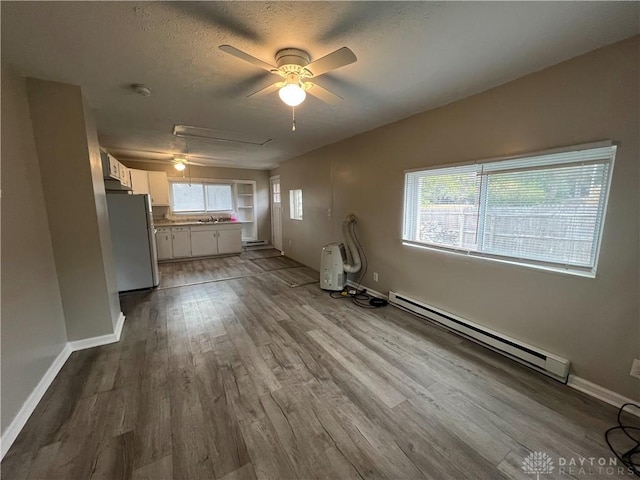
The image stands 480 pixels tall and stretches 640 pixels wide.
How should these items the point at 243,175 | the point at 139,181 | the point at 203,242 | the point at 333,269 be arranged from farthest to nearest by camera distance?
the point at 243,175 → the point at 203,242 → the point at 139,181 → the point at 333,269

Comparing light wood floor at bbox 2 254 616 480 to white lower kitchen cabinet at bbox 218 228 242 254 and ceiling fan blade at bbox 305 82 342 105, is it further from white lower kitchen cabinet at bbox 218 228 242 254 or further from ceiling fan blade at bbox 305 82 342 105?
white lower kitchen cabinet at bbox 218 228 242 254

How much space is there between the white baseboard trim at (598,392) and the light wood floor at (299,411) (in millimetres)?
72

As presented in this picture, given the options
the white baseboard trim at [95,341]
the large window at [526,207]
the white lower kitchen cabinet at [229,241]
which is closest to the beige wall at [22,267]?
the white baseboard trim at [95,341]

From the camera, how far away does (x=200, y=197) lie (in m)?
6.70

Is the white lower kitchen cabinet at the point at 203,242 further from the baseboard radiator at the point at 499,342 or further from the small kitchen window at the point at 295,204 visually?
the baseboard radiator at the point at 499,342

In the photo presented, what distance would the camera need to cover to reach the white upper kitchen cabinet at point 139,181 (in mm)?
5211

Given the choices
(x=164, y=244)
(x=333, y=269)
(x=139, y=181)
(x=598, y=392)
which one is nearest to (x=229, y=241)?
(x=164, y=244)

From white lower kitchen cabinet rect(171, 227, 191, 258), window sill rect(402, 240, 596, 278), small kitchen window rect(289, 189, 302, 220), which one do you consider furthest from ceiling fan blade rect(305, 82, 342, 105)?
white lower kitchen cabinet rect(171, 227, 191, 258)

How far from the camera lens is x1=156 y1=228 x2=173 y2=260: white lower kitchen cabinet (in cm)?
550

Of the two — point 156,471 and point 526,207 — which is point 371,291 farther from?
point 156,471

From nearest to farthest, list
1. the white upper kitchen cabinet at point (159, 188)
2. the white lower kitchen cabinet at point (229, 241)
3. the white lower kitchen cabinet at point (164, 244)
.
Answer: the white lower kitchen cabinet at point (164, 244) → the white upper kitchen cabinet at point (159, 188) → the white lower kitchen cabinet at point (229, 241)

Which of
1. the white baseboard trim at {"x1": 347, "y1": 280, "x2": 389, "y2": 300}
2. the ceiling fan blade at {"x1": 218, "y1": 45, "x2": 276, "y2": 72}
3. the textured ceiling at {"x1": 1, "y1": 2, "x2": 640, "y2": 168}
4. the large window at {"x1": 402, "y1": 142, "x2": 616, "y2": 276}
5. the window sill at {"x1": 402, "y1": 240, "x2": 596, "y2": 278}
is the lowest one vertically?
the white baseboard trim at {"x1": 347, "y1": 280, "x2": 389, "y2": 300}

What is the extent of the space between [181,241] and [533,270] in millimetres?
6150

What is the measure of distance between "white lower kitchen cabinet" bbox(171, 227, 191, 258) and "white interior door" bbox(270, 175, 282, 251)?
2.24 m
